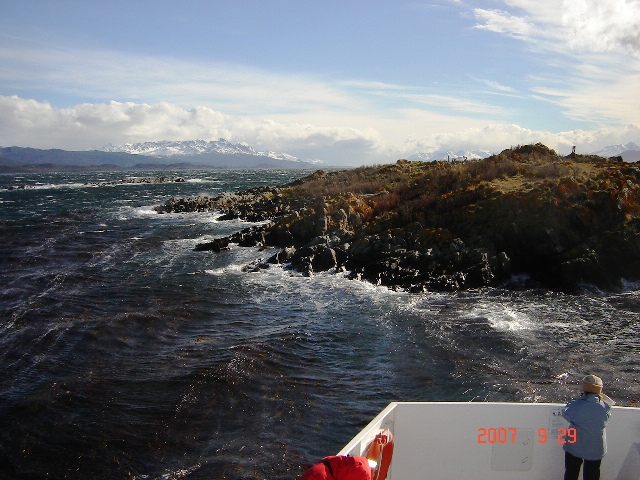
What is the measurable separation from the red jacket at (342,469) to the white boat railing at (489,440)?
168cm

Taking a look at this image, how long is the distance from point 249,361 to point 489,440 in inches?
396

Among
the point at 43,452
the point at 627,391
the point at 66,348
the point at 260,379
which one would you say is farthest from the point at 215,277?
the point at 627,391

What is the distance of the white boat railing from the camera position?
715 centimetres

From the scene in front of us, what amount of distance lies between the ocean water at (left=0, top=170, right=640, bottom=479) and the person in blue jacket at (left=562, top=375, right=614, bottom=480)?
557cm

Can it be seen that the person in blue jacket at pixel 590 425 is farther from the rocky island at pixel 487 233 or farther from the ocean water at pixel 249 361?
the rocky island at pixel 487 233

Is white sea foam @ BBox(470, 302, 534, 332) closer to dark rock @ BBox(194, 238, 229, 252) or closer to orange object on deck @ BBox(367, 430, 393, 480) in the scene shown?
orange object on deck @ BBox(367, 430, 393, 480)

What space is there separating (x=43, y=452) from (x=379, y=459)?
29.2 feet

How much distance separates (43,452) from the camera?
1138 centimetres

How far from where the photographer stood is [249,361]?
16.1m

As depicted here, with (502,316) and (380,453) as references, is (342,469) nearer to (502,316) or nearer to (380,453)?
(380,453)

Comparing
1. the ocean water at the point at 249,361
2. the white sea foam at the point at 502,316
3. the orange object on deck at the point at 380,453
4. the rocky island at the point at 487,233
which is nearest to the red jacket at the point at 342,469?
the orange object on deck at the point at 380,453

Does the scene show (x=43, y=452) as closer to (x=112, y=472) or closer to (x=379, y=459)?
(x=112, y=472)
